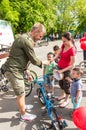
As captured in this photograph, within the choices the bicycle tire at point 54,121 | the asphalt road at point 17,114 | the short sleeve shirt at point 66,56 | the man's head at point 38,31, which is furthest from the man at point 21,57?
the short sleeve shirt at point 66,56

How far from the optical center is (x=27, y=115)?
5.13 metres

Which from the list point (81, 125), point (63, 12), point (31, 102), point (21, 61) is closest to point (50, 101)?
point (21, 61)

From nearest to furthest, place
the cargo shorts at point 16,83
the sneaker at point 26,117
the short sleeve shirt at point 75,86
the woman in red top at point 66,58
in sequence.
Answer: the cargo shorts at point 16,83, the short sleeve shirt at point 75,86, the sneaker at point 26,117, the woman in red top at point 66,58

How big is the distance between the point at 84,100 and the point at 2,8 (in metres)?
19.0

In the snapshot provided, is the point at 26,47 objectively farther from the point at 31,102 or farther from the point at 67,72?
the point at 31,102

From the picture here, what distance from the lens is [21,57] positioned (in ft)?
15.3

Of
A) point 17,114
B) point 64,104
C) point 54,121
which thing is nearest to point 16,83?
point 54,121

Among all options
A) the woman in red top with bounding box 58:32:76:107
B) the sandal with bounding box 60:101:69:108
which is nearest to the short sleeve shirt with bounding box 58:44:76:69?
the woman in red top with bounding box 58:32:76:107

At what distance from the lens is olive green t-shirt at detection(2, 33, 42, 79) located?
4.51m

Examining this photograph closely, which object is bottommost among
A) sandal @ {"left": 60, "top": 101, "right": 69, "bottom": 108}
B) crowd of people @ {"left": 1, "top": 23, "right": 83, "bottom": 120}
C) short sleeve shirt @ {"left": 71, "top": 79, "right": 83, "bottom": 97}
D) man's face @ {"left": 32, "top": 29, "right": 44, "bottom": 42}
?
sandal @ {"left": 60, "top": 101, "right": 69, "bottom": 108}

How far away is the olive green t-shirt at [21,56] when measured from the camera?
451 cm

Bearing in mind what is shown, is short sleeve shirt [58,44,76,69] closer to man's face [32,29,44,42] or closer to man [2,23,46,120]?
man [2,23,46,120]

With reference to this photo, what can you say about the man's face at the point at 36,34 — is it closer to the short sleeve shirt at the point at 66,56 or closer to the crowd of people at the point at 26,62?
the crowd of people at the point at 26,62

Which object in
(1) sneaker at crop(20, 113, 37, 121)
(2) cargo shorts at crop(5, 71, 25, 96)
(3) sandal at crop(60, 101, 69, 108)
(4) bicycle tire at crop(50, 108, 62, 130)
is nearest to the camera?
(4) bicycle tire at crop(50, 108, 62, 130)
